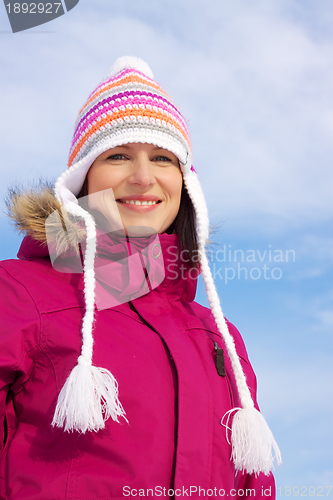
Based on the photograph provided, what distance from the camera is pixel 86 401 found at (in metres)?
1.56

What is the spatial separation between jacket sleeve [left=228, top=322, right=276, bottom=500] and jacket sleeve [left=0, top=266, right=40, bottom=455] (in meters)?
1.15

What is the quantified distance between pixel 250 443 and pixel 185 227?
3.91ft

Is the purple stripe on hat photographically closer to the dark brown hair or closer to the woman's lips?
the dark brown hair

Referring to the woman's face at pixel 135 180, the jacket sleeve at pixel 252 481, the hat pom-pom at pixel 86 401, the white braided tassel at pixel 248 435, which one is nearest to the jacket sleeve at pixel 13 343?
the hat pom-pom at pixel 86 401

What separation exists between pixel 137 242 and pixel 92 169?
499 mm

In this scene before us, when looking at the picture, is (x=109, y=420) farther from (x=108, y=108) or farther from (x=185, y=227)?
(x=108, y=108)

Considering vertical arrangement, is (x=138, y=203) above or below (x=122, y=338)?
above

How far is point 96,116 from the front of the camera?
7.50 ft

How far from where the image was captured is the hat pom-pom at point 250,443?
72.9 inches

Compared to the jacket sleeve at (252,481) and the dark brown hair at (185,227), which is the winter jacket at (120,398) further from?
the dark brown hair at (185,227)

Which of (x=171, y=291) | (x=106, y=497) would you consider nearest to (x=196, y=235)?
(x=171, y=291)

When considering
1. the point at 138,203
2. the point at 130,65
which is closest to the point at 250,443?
the point at 138,203

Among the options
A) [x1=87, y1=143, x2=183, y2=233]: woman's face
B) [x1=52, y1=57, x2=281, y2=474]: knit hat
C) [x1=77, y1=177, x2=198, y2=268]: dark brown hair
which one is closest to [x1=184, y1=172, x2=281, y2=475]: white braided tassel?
[x1=52, y1=57, x2=281, y2=474]: knit hat

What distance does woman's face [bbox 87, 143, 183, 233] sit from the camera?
2.16 m
